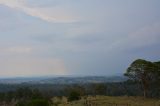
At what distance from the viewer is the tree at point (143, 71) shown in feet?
248

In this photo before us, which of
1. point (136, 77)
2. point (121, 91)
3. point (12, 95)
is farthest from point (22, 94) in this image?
point (136, 77)

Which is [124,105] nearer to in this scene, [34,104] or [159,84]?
[34,104]

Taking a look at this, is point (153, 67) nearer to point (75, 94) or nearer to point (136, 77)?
point (136, 77)

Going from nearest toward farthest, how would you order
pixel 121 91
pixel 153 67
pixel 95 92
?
pixel 153 67, pixel 95 92, pixel 121 91

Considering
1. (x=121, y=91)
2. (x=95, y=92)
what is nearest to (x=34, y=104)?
(x=95, y=92)

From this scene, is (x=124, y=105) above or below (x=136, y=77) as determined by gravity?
below

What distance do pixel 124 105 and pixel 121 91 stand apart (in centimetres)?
7781

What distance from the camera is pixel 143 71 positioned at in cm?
7594

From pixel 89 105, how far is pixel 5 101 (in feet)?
230

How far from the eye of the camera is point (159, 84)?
8275cm

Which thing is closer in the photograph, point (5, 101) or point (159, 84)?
point (159, 84)

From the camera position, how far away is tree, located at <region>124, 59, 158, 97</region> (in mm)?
75625

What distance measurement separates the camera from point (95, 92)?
108938 millimetres

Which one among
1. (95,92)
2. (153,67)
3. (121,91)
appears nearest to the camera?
(153,67)
